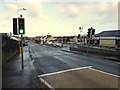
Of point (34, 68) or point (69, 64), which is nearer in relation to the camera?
point (34, 68)

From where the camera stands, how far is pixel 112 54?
15.7 meters

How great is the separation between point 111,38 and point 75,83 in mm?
38223

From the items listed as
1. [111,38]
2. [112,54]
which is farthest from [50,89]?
[111,38]

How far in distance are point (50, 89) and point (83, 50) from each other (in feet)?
57.9

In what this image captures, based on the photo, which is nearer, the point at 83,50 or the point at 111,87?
the point at 111,87

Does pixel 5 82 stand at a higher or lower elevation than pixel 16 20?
lower

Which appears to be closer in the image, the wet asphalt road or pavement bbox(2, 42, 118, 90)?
pavement bbox(2, 42, 118, 90)

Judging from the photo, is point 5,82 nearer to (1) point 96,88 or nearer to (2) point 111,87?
(1) point 96,88

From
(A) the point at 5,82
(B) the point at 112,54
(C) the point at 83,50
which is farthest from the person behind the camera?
(C) the point at 83,50

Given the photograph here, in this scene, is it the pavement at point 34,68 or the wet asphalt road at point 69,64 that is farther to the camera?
the wet asphalt road at point 69,64

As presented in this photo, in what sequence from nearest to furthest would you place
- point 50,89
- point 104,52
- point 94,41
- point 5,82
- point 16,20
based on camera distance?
1. point 50,89
2. point 5,82
3. point 16,20
4. point 104,52
5. point 94,41

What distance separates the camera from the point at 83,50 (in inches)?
860

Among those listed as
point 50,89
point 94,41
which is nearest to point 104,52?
point 50,89

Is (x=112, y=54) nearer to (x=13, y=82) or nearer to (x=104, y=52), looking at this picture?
(x=104, y=52)
